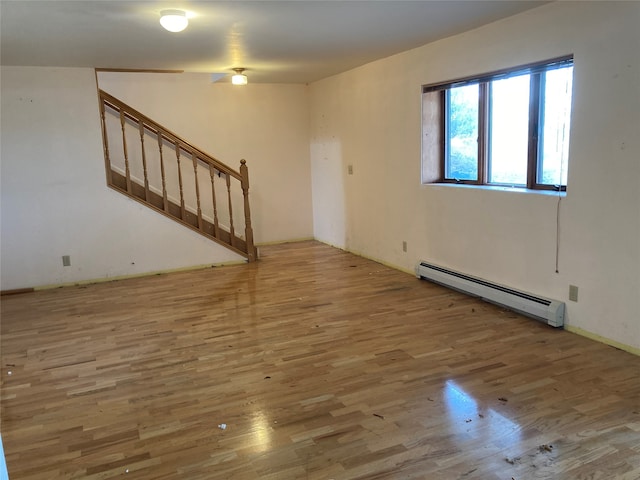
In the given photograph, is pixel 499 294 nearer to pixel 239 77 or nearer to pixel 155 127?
pixel 239 77

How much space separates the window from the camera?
11.5ft

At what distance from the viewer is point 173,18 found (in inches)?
123

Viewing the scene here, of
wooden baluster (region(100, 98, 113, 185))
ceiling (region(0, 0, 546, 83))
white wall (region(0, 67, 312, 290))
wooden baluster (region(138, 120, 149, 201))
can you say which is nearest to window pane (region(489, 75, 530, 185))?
ceiling (region(0, 0, 546, 83))

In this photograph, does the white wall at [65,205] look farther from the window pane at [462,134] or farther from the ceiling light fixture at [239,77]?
the window pane at [462,134]

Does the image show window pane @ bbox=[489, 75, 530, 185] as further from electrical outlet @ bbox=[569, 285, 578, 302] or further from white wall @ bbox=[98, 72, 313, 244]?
white wall @ bbox=[98, 72, 313, 244]

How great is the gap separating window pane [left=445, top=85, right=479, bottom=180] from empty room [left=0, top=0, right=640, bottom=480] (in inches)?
0.8

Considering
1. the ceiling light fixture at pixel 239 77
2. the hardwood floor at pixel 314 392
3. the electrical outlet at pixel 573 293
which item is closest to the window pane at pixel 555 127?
the electrical outlet at pixel 573 293

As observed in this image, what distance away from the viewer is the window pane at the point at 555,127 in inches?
133

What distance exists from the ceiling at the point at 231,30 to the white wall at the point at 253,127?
74 centimetres

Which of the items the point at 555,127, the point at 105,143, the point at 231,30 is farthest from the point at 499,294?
the point at 105,143

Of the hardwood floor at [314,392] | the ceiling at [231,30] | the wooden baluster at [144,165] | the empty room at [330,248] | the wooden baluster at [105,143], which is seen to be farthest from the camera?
the wooden baluster at [144,165]

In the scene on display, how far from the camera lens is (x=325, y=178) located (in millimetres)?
6820

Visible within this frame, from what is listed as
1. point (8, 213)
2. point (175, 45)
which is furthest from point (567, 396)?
point (8, 213)

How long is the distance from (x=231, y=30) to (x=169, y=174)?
2910 mm
